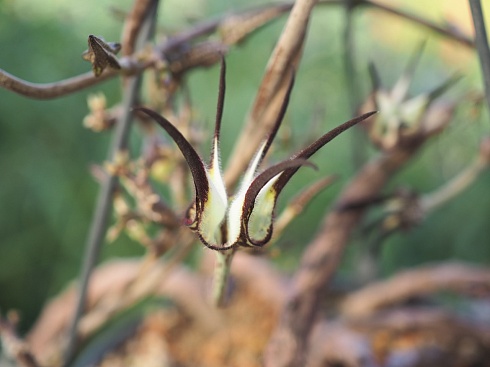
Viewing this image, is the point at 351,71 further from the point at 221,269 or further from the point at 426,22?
the point at 221,269

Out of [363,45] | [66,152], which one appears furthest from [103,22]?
[363,45]

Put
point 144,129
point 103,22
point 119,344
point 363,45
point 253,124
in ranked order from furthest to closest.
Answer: point 363,45 < point 103,22 < point 119,344 < point 144,129 < point 253,124

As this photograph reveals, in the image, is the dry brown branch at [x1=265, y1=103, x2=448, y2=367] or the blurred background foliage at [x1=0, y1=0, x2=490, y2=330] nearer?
the dry brown branch at [x1=265, y1=103, x2=448, y2=367]

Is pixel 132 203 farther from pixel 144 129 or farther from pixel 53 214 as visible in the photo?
pixel 144 129

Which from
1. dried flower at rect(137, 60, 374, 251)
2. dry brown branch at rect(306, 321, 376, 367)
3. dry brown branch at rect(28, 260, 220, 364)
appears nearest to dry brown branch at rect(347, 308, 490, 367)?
dry brown branch at rect(306, 321, 376, 367)

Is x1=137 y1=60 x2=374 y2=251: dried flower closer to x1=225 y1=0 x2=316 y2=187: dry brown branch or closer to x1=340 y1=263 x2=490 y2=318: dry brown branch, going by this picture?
x1=225 y1=0 x2=316 y2=187: dry brown branch
